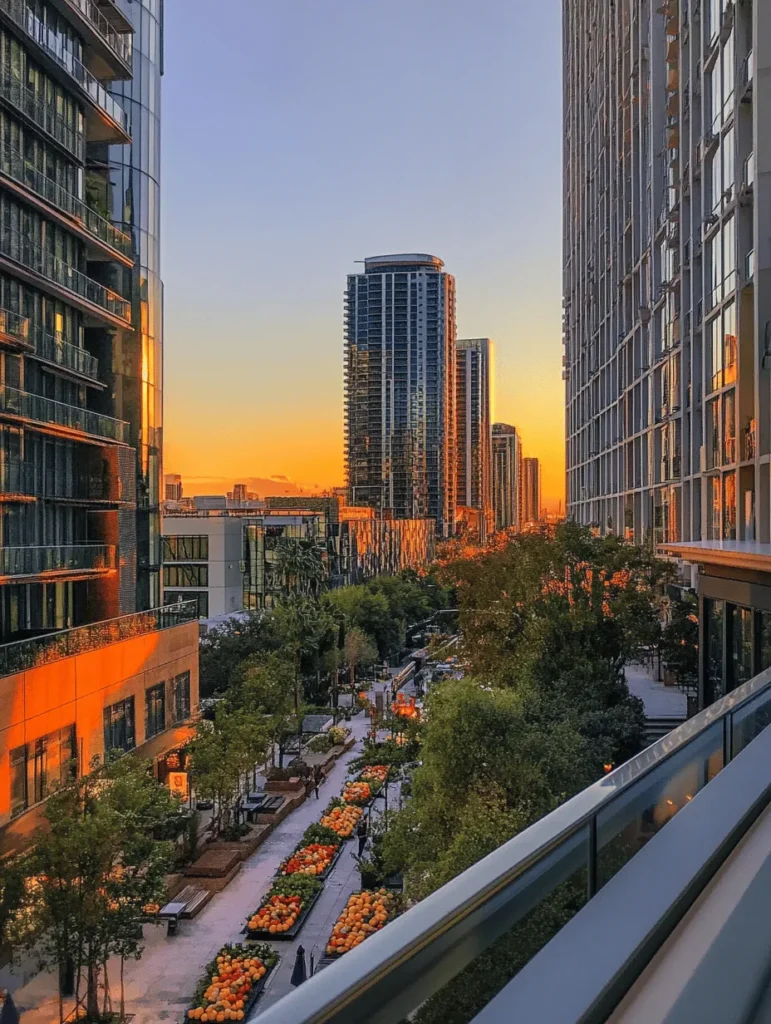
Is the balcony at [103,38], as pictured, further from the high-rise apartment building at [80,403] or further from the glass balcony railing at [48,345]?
the glass balcony railing at [48,345]

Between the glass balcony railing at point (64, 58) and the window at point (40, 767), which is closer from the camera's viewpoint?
the window at point (40, 767)

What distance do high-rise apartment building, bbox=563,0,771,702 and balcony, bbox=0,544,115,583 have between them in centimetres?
1453

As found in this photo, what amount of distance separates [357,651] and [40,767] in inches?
1349

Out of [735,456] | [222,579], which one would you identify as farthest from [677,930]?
[222,579]

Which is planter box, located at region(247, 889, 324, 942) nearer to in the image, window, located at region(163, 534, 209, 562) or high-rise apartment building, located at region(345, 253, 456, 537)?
window, located at region(163, 534, 209, 562)

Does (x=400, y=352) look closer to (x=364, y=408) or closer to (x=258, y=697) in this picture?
(x=364, y=408)

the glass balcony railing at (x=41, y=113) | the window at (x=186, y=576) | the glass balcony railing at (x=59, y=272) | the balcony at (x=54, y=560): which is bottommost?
the window at (x=186, y=576)

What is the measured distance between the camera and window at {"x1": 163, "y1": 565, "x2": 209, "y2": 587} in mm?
60094

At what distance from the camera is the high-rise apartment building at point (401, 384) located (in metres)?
141

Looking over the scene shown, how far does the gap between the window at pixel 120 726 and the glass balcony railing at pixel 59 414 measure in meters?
7.33

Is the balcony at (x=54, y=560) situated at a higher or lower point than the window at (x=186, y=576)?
higher

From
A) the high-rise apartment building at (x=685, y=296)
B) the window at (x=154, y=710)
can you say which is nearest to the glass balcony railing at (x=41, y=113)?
the window at (x=154, y=710)

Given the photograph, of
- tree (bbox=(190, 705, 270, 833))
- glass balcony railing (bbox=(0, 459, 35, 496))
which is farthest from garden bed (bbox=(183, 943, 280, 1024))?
glass balcony railing (bbox=(0, 459, 35, 496))

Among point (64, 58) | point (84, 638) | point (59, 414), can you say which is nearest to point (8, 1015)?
point (84, 638)
